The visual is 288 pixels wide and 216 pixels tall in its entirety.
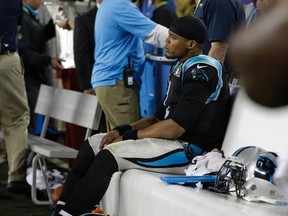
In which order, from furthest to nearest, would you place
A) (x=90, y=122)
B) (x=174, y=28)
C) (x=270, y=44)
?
1. (x=90, y=122)
2. (x=174, y=28)
3. (x=270, y=44)

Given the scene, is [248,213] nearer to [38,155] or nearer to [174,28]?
[174,28]

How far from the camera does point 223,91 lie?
13.0ft

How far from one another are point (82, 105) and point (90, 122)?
0.85 feet

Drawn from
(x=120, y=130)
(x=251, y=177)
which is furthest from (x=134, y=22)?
(x=251, y=177)

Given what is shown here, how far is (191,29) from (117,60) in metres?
1.13

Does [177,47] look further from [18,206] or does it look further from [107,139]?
[18,206]

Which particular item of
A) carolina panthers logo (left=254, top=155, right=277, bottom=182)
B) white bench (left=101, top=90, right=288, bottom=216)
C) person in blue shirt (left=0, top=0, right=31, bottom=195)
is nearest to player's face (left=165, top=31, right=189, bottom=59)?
white bench (left=101, top=90, right=288, bottom=216)

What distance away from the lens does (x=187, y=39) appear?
4074 millimetres

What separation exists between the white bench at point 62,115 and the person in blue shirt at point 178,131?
115 cm

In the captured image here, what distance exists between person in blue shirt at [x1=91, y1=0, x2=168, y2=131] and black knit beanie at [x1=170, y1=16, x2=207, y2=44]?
2.92ft

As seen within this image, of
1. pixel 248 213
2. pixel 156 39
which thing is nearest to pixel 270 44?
pixel 248 213

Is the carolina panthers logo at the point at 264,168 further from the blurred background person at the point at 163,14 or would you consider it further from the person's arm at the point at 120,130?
the blurred background person at the point at 163,14

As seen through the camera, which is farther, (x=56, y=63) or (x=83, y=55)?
(x=56, y=63)

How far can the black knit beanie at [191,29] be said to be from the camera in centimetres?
406
